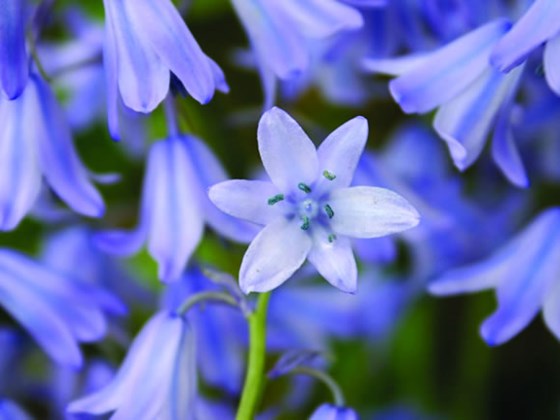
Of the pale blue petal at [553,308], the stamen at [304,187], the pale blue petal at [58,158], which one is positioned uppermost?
the stamen at [304,187]

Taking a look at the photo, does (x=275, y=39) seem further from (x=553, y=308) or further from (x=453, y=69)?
(x=553, y=308)

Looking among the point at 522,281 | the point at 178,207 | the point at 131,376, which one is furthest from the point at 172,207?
the point at 522,281

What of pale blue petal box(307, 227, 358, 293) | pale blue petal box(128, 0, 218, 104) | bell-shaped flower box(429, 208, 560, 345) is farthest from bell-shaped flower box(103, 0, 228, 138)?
bell-shaped flower box(429, 208, 560, 345)

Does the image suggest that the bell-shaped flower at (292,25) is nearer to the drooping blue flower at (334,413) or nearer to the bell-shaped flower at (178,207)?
the bell-shaped flower at (178,207)

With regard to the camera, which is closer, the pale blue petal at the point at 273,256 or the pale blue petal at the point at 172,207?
the pale blue petal at the point at 273,256

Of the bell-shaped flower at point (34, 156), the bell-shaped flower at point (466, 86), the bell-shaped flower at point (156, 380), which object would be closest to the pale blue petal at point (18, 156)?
the bell-shaped flower at point (34, 156)
